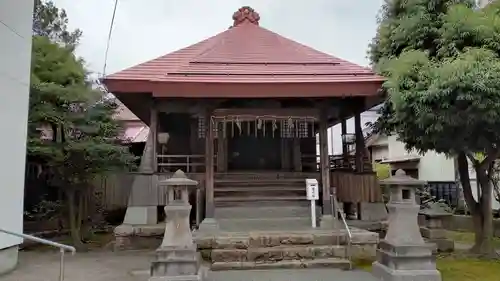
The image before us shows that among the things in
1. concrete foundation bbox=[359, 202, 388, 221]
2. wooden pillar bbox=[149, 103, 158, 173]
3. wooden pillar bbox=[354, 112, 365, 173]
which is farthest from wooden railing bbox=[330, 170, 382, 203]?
wooden pillar bbox=[149, 103, 158, 173]

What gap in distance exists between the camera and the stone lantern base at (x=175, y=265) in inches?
235

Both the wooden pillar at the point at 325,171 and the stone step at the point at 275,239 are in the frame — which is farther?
the wooden pillar at the point at 325,171

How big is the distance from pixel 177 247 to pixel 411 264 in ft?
11.2

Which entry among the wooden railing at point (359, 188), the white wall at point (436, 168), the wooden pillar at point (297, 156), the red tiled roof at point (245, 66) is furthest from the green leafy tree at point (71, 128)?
the white wall at point (436, 168)

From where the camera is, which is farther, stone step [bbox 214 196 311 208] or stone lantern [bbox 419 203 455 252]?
stone step [bbox 214 196 311 208]

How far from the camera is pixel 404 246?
251 inches

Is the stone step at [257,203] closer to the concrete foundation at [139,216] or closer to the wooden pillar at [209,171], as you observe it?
the wooden pillar at [209,171]

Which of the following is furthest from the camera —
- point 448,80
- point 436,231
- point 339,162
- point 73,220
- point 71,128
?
point 339,162

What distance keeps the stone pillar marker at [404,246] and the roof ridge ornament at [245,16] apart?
7656mm

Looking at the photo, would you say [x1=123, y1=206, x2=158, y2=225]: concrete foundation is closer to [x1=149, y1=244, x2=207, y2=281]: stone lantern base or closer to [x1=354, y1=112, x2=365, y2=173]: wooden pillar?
[x1=149, y1=244, x2=207, y2=281]: stone lantern base

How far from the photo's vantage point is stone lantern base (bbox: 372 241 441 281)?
6195mm

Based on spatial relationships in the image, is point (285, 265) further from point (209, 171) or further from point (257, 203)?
point (209, 171)

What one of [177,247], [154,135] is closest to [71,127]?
[154,135]

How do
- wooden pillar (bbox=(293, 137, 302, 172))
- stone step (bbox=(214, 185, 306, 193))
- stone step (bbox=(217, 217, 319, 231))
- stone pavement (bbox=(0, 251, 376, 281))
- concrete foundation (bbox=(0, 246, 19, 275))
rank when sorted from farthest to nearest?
1. wooden pillar (bbox=(293, 137, 302, 172))
2. stone step (bbox=(214, 185, 306, 193))
3. stone step (bbox=(217, 217, 319, 231))
4. concrete foundation (bbox=(0, 246, 19, 275))
5. stone pavement (bbox=(0, 251, 376, 281))
